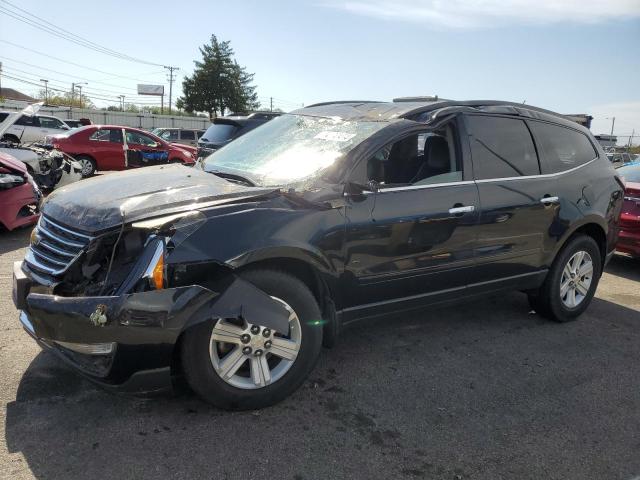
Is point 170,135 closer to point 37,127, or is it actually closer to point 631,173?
point 37,127

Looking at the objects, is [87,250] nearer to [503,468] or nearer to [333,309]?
[333,309]

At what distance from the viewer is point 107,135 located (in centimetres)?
1449

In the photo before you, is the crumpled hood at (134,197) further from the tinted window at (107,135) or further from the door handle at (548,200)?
the tinted window at (107,135)

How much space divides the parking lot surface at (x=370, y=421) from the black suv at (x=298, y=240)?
11.0 inches

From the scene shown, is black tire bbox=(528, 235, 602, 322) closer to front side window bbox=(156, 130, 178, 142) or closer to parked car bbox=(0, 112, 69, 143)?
parked car bbox=(0, 112, 69, 143)

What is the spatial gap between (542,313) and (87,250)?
12.7ft

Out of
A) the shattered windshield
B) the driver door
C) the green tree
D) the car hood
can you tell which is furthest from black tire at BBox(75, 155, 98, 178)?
the green tree

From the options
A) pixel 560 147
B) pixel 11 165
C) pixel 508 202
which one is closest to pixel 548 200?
pixel 508 202

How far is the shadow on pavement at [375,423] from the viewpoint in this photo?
8.29 ft

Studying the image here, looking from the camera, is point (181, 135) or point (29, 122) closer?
point (29, 122)

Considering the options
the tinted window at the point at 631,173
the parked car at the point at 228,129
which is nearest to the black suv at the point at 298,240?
the tinted window at the point at 631,173

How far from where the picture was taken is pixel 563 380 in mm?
3602

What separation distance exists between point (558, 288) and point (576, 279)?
29cm

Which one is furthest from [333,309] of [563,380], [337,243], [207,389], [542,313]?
[542,313]
